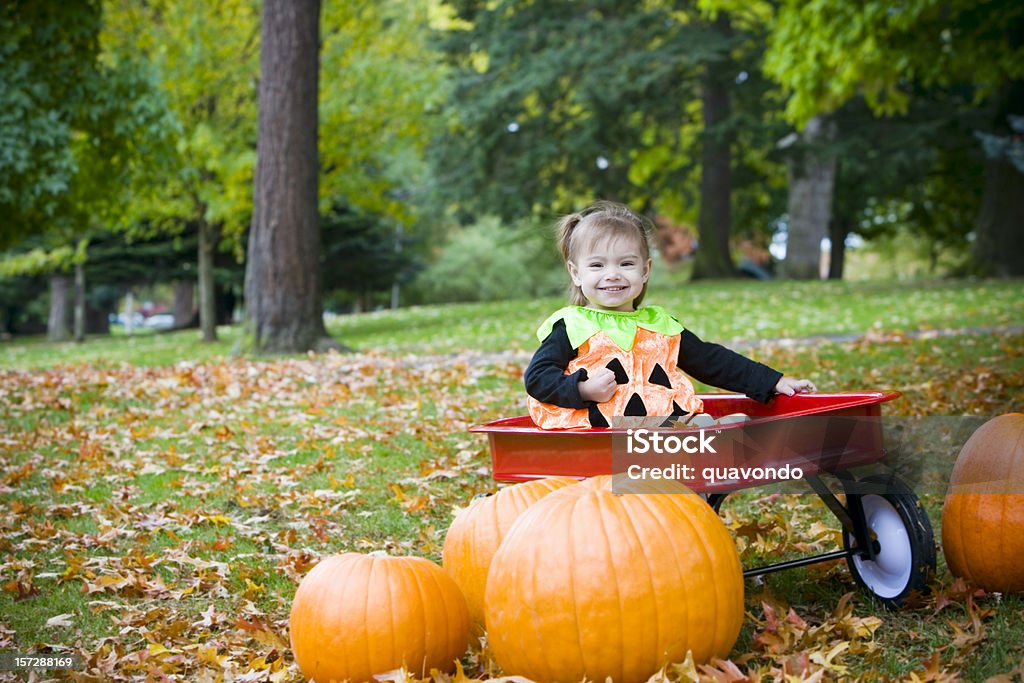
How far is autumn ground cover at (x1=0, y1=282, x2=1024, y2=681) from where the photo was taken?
10.5 ft

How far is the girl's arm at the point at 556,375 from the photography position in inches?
134

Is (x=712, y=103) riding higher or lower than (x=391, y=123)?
higher

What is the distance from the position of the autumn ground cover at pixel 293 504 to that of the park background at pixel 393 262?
2cm

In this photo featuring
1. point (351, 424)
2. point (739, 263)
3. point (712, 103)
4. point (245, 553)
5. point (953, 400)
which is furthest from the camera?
point (739, 263)

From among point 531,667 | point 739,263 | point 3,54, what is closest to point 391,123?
point 3,54

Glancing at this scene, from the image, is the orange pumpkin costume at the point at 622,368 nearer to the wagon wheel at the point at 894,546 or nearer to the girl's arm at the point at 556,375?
the girl's arm at the point at 556,375

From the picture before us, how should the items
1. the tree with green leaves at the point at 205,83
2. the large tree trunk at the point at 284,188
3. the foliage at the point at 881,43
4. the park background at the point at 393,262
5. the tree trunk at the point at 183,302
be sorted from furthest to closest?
1. the tree trunk at the point at 183,302
2. the tree with green leaves at the point at 205,83
3. the large tree trunk at the point at 284,188
4. the foliage at the point at 881,43
5. the park background at the point at 393,262

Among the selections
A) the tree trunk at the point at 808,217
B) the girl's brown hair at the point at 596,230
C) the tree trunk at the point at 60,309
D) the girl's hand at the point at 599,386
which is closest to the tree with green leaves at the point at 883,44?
the girl's brown hair at the point at 596,230

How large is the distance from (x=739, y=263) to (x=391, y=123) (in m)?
26.7

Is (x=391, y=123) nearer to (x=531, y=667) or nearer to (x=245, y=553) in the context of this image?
(x=245, y=553)

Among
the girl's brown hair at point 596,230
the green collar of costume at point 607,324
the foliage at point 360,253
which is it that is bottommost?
the green collar of costume at point 607,324

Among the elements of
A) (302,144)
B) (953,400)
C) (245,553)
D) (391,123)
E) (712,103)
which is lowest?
(245,553)

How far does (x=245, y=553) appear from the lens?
4555 mm

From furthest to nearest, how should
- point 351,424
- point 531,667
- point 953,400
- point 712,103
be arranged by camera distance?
1. point 712,103
2. point 351,424
3. point 953,400
4. point 531,667
